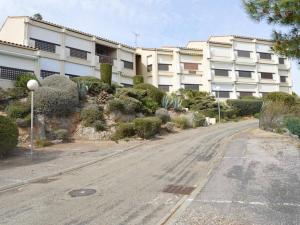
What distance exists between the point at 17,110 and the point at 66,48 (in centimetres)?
1934

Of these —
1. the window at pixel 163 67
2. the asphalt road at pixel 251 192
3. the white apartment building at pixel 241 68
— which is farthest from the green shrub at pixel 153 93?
the white apartment building at pixel 241 68

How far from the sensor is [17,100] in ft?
82.4

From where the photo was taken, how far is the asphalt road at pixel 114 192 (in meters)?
8.55

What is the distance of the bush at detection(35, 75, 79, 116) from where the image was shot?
2364cm

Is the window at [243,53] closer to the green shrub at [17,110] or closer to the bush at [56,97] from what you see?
the bush at [56,97]

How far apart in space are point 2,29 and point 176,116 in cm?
2076

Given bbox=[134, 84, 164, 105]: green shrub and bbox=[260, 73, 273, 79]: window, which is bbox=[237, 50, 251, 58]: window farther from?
bbox=[134, 84, 164, 105]: green shrub

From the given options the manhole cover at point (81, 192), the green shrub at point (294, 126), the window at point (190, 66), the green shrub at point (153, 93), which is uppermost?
the window at point (190, 66)

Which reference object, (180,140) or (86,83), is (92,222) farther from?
(86,83)

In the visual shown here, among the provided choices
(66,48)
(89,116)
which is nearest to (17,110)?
(89,116)

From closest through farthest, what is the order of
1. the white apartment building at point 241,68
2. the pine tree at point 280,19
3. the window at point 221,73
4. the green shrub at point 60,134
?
1. the pine tree at point 280,19
2. the green shrub at point 60,134
3. the white apartment building at point 241,68
4. the window at point 221,73

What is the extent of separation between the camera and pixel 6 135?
1711 centimetres

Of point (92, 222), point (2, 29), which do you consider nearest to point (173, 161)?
point (92, 222)

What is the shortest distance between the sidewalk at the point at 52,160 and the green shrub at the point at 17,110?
Answer: 3.12 m
